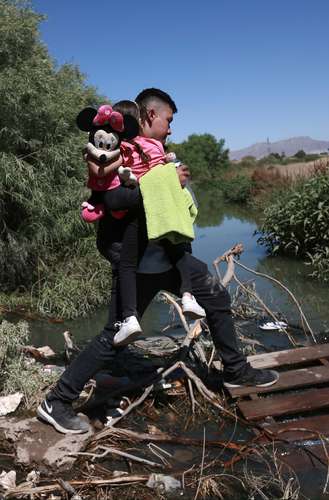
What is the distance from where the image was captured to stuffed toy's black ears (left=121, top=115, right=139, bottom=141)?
3064mm

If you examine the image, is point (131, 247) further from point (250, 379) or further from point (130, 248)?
point (250, 379)

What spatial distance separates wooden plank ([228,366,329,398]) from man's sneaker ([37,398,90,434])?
1113mm

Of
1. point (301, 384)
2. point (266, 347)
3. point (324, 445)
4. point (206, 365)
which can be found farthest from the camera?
point (266, 347)

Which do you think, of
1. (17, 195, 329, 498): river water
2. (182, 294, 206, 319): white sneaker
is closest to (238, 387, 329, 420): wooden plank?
(17, 195, 329, 498): river water

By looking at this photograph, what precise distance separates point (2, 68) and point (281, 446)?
6472 mm

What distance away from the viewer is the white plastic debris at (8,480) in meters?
2.75

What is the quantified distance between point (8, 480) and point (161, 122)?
224 centimetres

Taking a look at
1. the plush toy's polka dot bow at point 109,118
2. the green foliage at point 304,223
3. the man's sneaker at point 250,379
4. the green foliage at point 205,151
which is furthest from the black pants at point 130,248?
the green foliage at point 205,151

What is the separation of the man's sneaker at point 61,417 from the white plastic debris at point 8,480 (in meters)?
0.41

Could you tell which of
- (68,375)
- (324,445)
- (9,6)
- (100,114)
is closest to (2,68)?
(9,6)

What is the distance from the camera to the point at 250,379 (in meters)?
3.73

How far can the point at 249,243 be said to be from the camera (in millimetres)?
13141

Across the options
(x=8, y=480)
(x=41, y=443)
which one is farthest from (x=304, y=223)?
(x=8, y=480)

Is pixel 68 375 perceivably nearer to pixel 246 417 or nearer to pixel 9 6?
pixel 246 417
